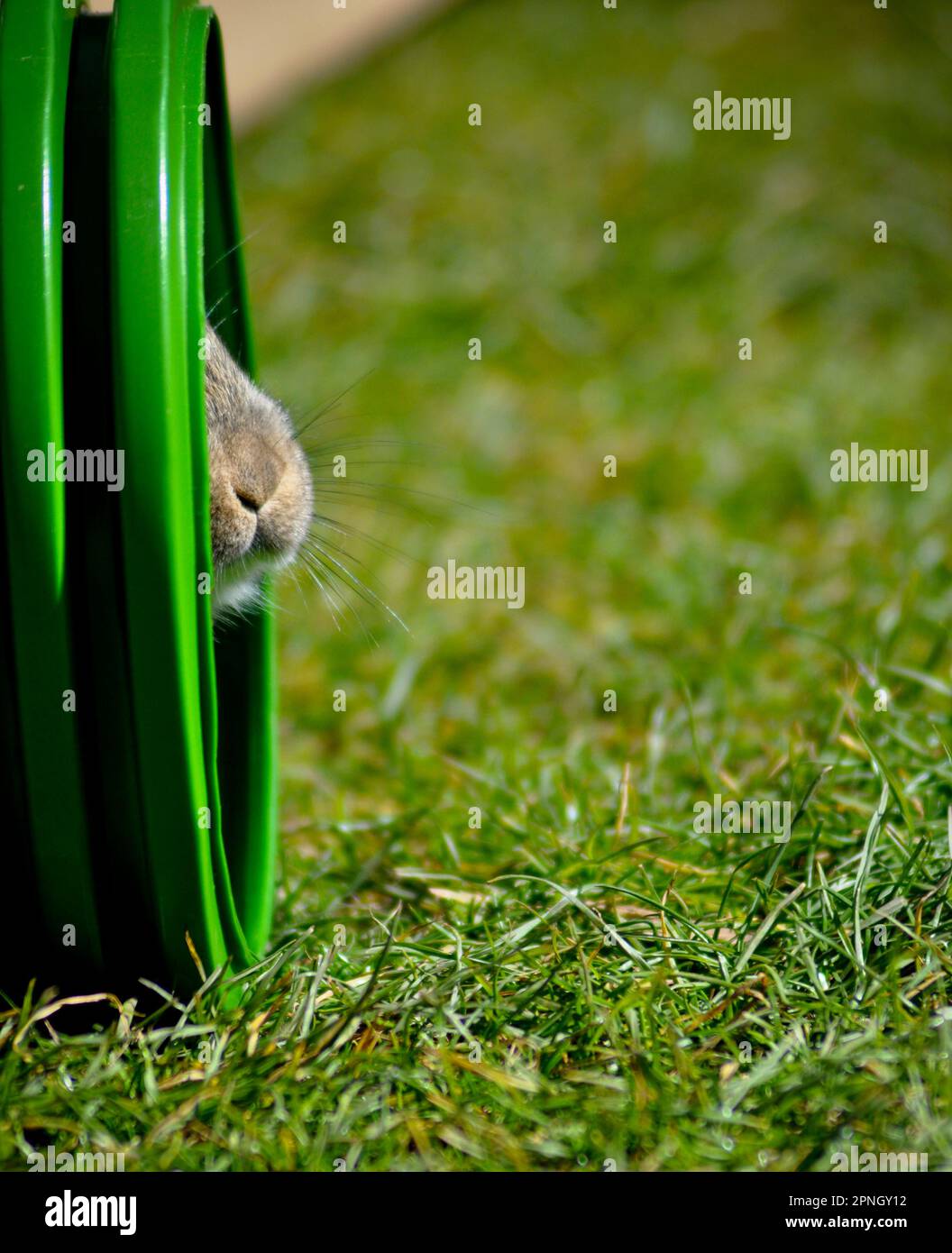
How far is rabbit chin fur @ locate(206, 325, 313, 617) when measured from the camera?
8.79 feet

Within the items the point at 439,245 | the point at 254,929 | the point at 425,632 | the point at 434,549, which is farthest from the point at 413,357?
the point at 254,929

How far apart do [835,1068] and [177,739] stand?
1133mm

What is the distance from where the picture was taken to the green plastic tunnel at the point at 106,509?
2.18 metres

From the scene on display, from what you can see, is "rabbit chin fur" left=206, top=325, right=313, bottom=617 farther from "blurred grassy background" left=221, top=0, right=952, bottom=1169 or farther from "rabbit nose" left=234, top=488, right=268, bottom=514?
"blurred grassy background" left=221, top=0, right=952, bottom=1169

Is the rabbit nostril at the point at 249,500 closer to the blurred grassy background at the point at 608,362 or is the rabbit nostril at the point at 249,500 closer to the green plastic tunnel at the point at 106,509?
the green plastic tunnel at the point at 106,509

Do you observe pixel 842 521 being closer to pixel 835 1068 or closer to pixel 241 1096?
pixel 835 1068

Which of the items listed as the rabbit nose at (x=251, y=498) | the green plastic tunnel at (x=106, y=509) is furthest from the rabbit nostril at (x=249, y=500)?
the green plastic tunnel at (x=106, y=509)

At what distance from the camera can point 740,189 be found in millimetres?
7094

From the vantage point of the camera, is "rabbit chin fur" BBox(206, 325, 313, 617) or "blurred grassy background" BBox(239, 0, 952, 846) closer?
"rabbit chin fur" BBox(206, 325, 313, 617)

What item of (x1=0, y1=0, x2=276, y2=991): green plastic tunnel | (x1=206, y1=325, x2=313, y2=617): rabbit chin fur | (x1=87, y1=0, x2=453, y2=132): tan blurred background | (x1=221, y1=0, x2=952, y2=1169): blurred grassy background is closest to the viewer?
(x1=0, y1=0, x2=276, y2=991): green plastic tunnel

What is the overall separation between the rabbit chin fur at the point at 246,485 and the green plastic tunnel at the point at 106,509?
0.83 ft

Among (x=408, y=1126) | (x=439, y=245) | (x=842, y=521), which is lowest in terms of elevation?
(x=408, y=1126)

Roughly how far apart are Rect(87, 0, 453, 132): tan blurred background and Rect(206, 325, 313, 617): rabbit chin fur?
5.43 metres

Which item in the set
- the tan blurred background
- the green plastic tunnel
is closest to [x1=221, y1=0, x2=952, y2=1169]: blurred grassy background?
the tan blurred background
